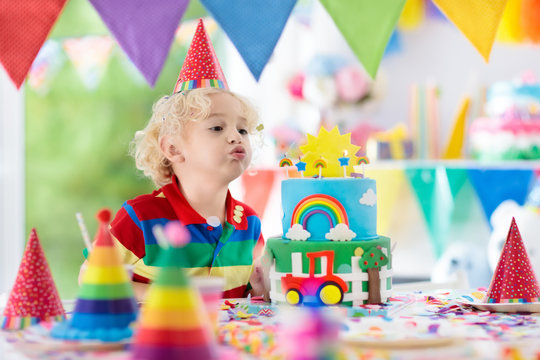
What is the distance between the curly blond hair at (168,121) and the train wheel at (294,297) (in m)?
0.49

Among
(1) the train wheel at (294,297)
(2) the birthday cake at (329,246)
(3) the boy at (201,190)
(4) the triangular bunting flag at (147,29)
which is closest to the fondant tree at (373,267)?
(2) the birthday cake at (329,246)

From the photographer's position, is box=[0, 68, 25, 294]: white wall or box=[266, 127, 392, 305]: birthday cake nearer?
box=[266, 127, 392, 305]: birthday cake

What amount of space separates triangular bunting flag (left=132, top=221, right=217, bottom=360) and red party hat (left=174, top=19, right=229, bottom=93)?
2.38 ft

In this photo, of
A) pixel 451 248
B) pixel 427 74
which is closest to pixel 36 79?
pixel 427 74

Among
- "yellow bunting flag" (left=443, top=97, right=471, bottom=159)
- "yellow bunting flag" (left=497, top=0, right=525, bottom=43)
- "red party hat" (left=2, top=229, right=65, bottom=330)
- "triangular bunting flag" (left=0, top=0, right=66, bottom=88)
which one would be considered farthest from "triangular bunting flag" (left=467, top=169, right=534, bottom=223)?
"red party hat" (left=2, top=229, right=65, bottom=330)

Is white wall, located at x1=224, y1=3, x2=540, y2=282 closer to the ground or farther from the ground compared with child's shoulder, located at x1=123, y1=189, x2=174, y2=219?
farther from the ground

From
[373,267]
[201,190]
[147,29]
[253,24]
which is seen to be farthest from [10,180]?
[373,267]

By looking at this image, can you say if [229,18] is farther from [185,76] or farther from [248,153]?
[248,153]

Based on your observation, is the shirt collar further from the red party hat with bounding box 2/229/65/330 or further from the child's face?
the red party hat with bounding box 2/229/65/330

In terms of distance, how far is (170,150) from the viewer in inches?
65.0

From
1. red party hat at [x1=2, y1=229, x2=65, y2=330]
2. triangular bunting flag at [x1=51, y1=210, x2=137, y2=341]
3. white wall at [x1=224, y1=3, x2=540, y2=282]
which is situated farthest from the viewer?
white wall at [x1=224, y1=3, x2=540, y2=282]

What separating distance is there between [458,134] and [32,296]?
2.50 meters

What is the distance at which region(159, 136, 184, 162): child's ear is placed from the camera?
1636 millimetres

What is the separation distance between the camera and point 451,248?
9.58ft
